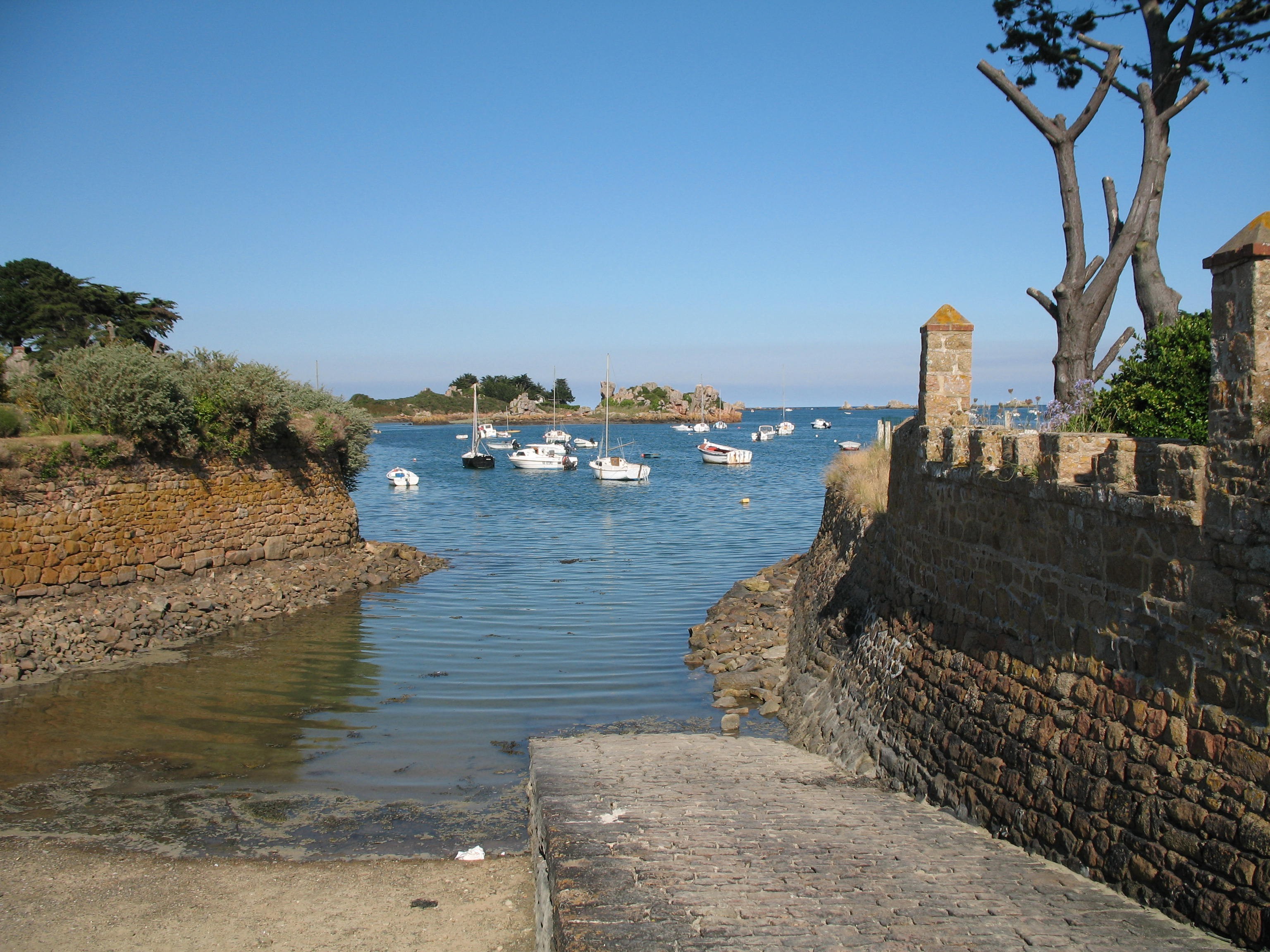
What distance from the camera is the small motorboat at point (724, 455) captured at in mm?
78250

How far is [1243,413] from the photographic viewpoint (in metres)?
5.38

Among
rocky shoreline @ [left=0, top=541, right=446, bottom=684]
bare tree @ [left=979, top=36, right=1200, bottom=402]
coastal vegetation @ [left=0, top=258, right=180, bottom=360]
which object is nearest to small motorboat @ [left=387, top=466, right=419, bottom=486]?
coastal vegetation @ [left=0, top=258, right=180, bottom=360]

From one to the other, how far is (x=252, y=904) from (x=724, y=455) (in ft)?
238

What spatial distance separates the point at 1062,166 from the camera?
15.5m

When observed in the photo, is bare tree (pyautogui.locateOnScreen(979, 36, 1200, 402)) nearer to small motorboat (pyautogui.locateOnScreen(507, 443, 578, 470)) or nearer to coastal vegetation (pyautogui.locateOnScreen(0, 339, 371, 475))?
coastal vegetation (pyautogui.locateOnScreen(0, 339, 371, 475))

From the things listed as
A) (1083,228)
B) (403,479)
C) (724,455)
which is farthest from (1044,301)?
(724,455)

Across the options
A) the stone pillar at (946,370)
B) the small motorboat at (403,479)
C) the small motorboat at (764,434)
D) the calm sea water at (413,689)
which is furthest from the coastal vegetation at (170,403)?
the small motorboat at (764,434)

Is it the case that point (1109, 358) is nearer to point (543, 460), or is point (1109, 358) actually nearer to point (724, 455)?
point (543, 460)

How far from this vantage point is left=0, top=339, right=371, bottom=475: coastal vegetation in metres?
17.9

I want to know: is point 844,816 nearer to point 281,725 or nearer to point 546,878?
point 546,878

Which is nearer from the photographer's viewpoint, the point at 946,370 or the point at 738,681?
the point at 946,370

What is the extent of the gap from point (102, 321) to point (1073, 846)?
3797cm

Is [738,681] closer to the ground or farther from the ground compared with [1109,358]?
closer to the ground

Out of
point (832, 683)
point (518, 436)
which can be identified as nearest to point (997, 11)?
point (832, 683)
